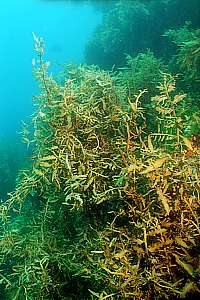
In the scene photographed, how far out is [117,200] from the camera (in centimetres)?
301

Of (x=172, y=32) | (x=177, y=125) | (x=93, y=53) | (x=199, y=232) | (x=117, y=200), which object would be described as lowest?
(x=199, y=232)

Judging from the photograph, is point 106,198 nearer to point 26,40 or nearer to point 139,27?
point 139,27

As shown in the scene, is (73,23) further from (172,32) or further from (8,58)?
(172,32)

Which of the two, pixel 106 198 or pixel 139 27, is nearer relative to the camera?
pixel 106 198

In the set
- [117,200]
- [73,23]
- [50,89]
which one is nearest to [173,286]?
[117,200]

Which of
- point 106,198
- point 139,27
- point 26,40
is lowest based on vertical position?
point 106,198

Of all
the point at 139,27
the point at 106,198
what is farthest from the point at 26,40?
the point at 106,198

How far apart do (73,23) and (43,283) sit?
4782 centimetres

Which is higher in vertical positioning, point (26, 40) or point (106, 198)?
point (26, 40)

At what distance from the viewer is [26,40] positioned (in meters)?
49.8

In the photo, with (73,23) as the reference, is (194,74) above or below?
below

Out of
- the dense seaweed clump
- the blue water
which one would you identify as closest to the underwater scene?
the dense seaweed clump

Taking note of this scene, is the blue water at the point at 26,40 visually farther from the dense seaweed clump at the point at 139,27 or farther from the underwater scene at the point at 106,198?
the underwater scene at the point at 106,198

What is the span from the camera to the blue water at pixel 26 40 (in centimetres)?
3509
